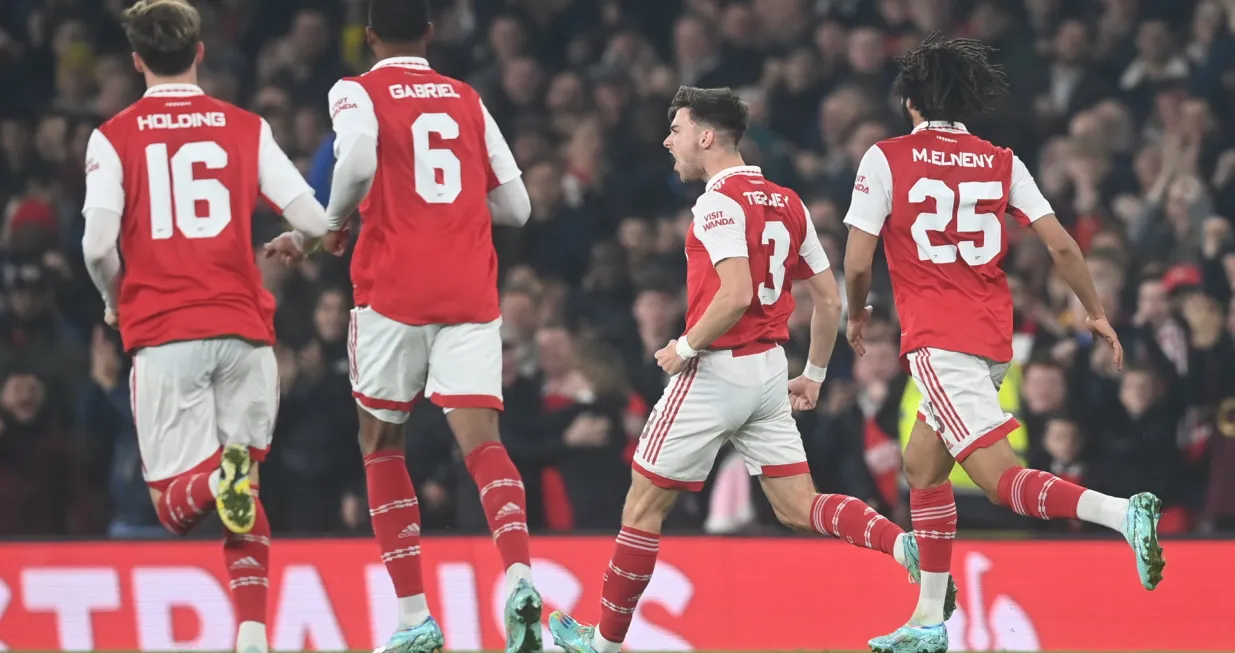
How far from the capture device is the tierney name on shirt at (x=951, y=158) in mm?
7242

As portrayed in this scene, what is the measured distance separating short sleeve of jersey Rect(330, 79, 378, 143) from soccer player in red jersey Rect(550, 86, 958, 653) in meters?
1.23

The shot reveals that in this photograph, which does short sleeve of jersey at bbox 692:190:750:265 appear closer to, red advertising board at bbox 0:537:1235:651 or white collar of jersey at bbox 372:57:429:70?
white collar of jersey at bbox 372:57:429:70

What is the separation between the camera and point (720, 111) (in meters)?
7.25

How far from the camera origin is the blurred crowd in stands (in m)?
10.8

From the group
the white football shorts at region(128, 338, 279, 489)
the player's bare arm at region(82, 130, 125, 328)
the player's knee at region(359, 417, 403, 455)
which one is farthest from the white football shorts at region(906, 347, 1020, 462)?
the player's bare arm at region(82, 130, 125, 328)

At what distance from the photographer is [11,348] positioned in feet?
39.9

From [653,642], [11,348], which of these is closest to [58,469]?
[11,348]

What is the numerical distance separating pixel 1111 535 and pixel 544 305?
3970mm

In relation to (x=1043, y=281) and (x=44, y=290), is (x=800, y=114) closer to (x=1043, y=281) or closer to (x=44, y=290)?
(x=1043, y=281)

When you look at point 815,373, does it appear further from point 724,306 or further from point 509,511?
point 509,511

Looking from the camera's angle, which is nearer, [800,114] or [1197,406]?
[1197,406]

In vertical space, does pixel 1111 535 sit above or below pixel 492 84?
below

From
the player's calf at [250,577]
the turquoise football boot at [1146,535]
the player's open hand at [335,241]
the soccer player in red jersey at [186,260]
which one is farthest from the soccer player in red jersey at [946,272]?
the player's calf at [250,577]

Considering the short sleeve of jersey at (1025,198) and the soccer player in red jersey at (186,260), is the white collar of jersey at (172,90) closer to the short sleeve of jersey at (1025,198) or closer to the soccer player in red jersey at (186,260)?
the soccer player in red jersey at (186,260)
